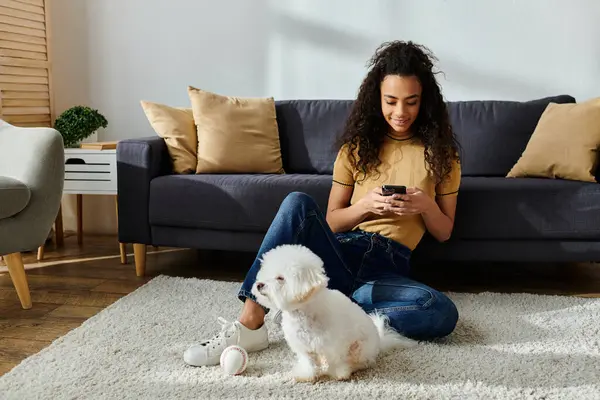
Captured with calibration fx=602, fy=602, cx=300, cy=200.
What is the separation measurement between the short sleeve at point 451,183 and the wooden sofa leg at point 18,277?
1551 mm

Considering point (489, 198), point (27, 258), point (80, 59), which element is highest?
→ point (80, 59)

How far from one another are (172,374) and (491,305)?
1.23 m

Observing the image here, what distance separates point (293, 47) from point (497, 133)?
4.12 feet

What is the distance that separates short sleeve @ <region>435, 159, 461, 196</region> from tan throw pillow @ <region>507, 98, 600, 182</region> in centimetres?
81

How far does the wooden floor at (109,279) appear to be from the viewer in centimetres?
209

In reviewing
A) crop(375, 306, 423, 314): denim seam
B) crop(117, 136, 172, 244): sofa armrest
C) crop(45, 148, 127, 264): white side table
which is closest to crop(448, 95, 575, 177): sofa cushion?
crop(375, 306, 423, 314): denim seam

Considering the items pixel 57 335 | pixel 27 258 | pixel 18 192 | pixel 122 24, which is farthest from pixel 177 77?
pixel 57 335

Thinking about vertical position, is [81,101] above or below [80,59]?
below

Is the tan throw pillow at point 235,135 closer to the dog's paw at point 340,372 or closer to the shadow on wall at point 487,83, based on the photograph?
the shadow on wall at point 487,83

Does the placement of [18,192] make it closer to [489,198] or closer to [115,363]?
[115,363]

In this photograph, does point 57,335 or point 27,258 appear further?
point 27,258

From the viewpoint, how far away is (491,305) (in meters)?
2.25

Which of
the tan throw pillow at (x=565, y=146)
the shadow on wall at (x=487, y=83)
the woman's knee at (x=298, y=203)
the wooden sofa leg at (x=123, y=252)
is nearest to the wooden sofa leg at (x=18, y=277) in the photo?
the wooden sofa leg at (x=123, y=252)

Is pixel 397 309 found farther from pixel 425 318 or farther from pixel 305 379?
pixel 305 379
